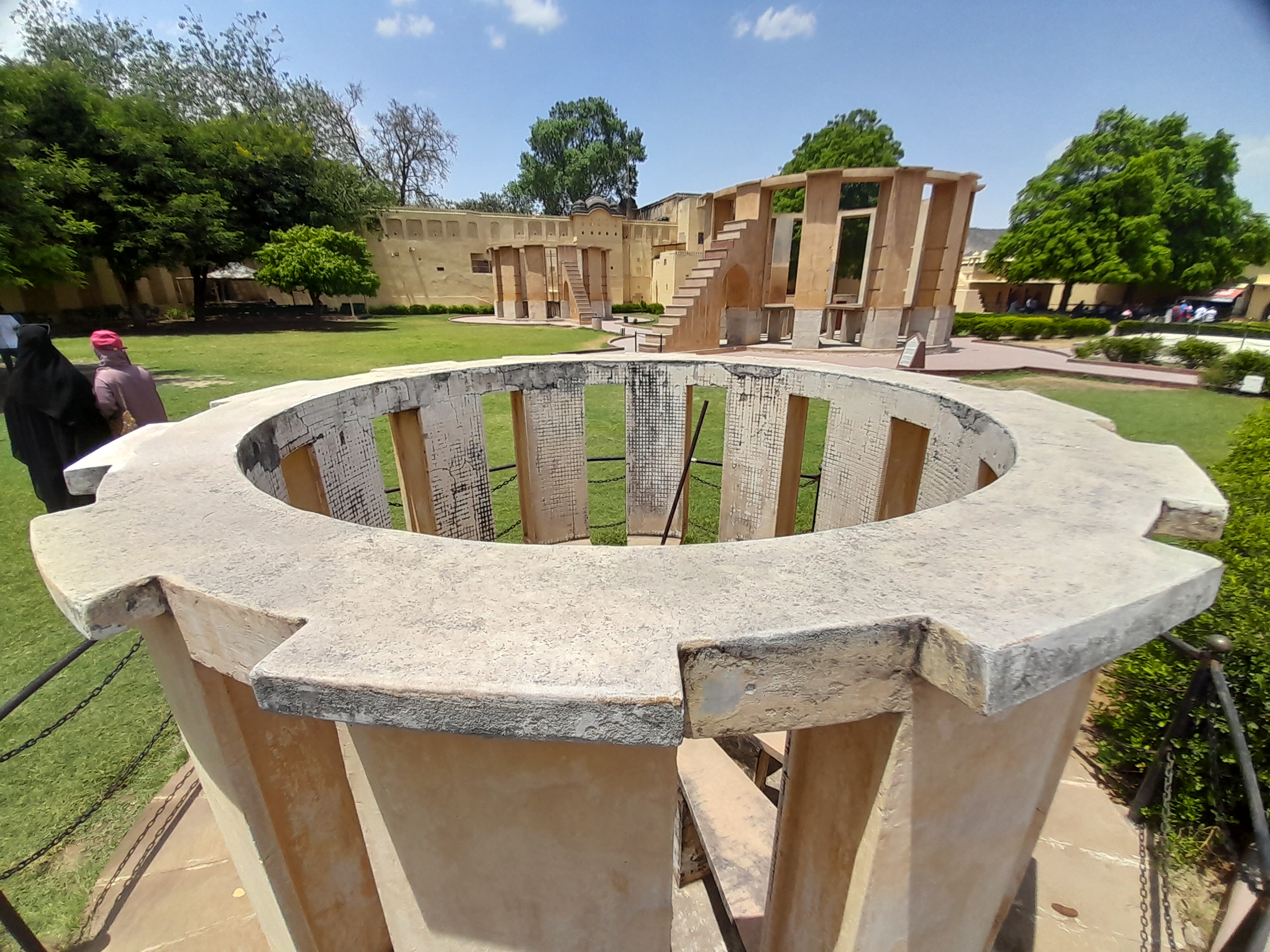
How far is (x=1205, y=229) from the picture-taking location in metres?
22.2

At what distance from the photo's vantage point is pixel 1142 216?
2130cm

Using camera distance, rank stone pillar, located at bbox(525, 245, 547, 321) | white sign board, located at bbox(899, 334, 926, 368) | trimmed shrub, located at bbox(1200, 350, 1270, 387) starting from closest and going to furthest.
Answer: white sign board, located at bbox(899, 334, 926, 368) < trimmed shrub, located at bbox(1200, 350, 1270, 387) < stone pillar, located at bbox(525, 245, 547, 321)

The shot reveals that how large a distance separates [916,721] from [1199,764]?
2486 mm

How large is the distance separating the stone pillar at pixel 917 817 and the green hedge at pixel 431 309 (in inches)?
1218

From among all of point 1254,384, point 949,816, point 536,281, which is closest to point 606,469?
→ point 949,816

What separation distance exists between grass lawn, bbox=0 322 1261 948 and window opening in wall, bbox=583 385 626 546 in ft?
0.09

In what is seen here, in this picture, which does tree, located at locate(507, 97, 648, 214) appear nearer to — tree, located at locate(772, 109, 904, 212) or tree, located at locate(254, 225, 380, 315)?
tree, located at locate(772, 109, 904, 212)

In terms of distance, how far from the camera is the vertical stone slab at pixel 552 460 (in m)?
5.02

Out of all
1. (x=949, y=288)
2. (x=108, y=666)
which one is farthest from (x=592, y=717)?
(x=949, y=288)

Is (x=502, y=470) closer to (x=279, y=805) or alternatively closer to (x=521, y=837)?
(x=279, y=805)

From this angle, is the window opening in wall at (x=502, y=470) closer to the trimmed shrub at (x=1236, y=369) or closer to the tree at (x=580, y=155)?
the trimmed shrub at (x=1236, y=369)

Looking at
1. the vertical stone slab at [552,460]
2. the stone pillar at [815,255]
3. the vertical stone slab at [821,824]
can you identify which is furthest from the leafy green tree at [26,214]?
the stone pillar at [815,255]

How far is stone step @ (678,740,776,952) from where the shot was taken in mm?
2545

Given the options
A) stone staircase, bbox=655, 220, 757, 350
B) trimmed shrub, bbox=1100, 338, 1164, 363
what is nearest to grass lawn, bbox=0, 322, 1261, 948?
stone staircase, bbox=655, 220, 757, 350
